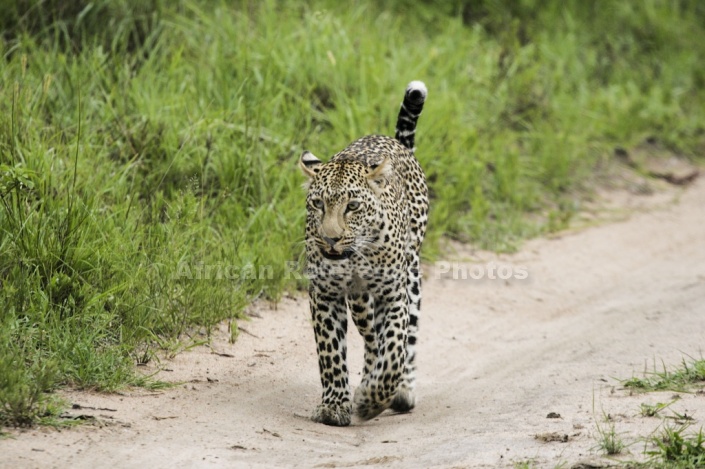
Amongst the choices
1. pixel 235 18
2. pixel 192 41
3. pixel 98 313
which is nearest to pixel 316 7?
pixel 235 18

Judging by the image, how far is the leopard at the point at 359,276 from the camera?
5719 mm

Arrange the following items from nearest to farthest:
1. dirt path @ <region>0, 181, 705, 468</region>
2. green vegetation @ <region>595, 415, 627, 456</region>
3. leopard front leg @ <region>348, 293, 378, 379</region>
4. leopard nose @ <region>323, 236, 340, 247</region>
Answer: green vegetation @ <region>595, 415, 627, 456</region> → dirt path @ <region>0, 181, 705, 468</region> → leopard nose @ <region>323, 236, 340, 247</region> → leopard front leg @ <region>348, 293, 378, 379</region>

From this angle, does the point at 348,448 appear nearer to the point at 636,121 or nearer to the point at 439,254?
the point at 439,254

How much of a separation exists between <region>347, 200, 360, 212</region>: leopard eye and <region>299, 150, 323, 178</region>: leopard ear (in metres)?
0.33

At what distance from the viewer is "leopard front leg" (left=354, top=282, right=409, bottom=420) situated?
596 cm

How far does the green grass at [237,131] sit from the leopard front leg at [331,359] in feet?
3.57

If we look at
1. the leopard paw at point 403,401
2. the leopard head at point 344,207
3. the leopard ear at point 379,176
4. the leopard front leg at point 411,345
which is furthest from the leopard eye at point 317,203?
the leopard paw at point 403,401

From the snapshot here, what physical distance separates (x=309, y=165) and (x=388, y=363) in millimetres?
1330

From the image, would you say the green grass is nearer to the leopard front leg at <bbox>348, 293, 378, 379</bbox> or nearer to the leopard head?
the leopard front leg at <bbox>348, 293, 378, 379</bbox>

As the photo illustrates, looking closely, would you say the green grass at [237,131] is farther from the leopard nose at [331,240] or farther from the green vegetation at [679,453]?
the green vegetation at [679,453]

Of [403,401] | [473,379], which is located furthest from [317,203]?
[473,379]

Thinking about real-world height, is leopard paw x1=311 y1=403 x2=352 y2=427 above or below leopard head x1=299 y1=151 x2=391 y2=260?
below

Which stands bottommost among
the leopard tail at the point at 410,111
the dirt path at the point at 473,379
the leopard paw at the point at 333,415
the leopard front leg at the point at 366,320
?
the leopard paw at the point at 333,415

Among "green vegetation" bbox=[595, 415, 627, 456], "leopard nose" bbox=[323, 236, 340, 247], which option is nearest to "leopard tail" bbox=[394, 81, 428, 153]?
"leopard nose" bbox=[323, 236, 340, 247]
